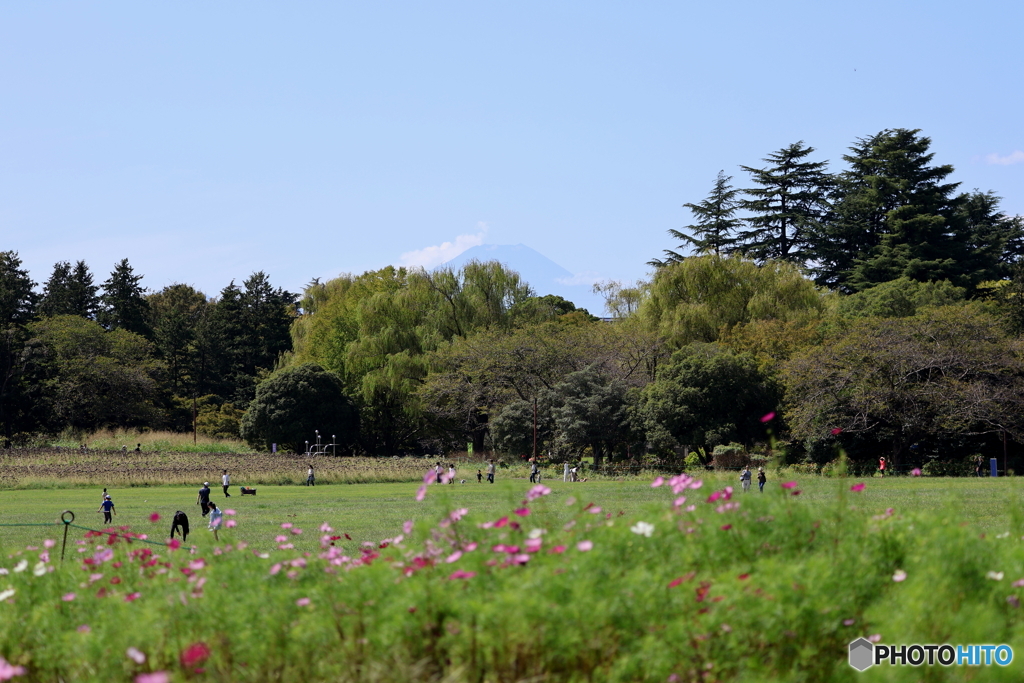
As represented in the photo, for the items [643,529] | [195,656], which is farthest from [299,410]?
[195,656]

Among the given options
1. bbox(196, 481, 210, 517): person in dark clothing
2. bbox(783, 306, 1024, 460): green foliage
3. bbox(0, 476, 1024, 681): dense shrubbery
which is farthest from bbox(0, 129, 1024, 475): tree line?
bbox(0, 476, 1024, 681): dense shrubbery

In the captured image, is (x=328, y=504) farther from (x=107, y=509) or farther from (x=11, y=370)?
(x=11, y=370)

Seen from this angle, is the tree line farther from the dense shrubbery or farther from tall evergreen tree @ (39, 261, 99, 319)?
the dense shrubbery

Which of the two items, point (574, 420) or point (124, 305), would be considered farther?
point (124, 305)

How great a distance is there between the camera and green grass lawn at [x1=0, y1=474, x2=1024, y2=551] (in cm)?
1884

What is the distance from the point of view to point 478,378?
57500mm

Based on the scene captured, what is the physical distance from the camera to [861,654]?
5.66 metres

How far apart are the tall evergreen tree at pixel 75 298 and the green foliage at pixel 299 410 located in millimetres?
34866

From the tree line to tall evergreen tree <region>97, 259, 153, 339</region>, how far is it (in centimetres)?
30

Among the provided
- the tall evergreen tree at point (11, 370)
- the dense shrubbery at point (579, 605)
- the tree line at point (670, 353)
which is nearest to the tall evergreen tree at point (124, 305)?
the tree line at point (670, 353)

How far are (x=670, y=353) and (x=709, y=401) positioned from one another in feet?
24.2

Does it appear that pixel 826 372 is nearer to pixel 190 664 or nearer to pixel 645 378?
pixel 645 378

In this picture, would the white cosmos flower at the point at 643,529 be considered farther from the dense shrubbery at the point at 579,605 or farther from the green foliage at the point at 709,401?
the green foliage at the point at 709,401

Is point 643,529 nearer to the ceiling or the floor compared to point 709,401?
nearer to the floor
